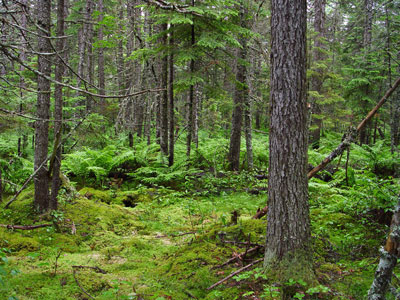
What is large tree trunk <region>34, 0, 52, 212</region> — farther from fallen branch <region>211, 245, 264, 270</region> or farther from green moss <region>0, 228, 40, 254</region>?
fallen branch <region>211, 245, 264, 270</region>

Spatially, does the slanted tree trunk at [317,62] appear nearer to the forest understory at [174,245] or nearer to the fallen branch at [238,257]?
the forest understory at [174,245]

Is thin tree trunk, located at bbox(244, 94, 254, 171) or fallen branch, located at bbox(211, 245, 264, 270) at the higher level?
thin tree trunk, located at bbox(244, 94, 254, 171)

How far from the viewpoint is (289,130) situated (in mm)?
2971

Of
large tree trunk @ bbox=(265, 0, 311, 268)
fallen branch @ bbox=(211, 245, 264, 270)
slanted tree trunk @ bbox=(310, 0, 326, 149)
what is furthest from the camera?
slanted tree trunk @ bbox=(310, 0, 326, 149)

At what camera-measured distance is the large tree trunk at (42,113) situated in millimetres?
4824

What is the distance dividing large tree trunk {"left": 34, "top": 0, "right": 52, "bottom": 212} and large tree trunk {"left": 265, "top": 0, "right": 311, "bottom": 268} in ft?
12.1

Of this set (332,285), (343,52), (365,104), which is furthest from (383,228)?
(343,52)

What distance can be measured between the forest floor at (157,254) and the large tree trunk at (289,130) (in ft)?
1.61

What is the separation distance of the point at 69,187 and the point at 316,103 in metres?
13.0

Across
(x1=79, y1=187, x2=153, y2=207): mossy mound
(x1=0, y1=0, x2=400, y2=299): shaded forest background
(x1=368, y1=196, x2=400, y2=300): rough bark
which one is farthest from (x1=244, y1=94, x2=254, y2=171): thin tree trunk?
(x1=368, y1=196, x2=400, y2=300): rough bark

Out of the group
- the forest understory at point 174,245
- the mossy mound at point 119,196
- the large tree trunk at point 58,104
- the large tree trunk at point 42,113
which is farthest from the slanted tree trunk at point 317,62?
the large tree trunk at point 42,113

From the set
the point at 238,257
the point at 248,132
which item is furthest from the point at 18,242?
the point at 248,132

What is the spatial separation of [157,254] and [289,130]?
284cm

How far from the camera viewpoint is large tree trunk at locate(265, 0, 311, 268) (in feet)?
9.64
